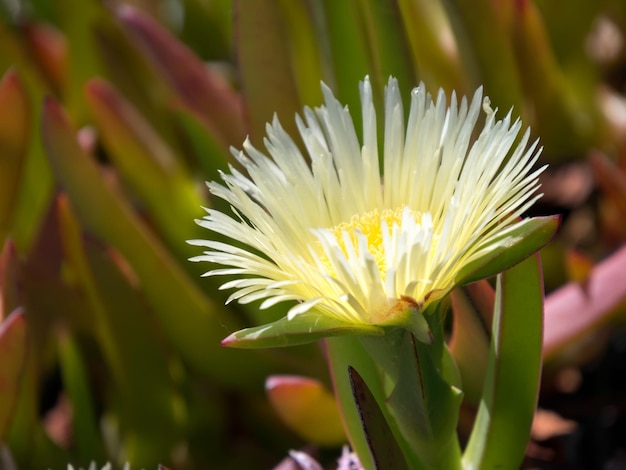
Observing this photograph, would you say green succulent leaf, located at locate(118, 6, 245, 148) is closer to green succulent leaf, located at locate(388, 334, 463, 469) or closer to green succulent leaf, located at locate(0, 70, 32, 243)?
green succulent leaf, located at locate(0, 70, 32, 243)

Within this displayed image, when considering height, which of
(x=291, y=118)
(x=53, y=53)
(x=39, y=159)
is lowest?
(x=291, y=118)

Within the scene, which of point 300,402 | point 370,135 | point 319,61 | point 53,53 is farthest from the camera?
point 53,53

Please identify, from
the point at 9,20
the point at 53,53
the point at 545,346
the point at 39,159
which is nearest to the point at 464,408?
the point at 545,346

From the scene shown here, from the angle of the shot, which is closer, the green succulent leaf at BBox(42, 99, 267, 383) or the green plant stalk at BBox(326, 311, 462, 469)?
the green plant stalk at BBox(326, 311, 462, 469)

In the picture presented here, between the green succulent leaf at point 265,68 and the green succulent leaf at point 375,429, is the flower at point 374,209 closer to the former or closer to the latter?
the green succulent leaf at point 375,429

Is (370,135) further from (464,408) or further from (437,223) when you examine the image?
(464,408)

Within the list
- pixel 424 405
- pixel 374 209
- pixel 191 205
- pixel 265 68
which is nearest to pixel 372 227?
pixel 374 209

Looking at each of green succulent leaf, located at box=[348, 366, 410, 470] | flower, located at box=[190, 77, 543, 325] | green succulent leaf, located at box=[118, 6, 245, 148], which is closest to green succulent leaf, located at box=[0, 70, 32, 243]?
green succulent leaf, located at box=[118, 6, 245, 148]
